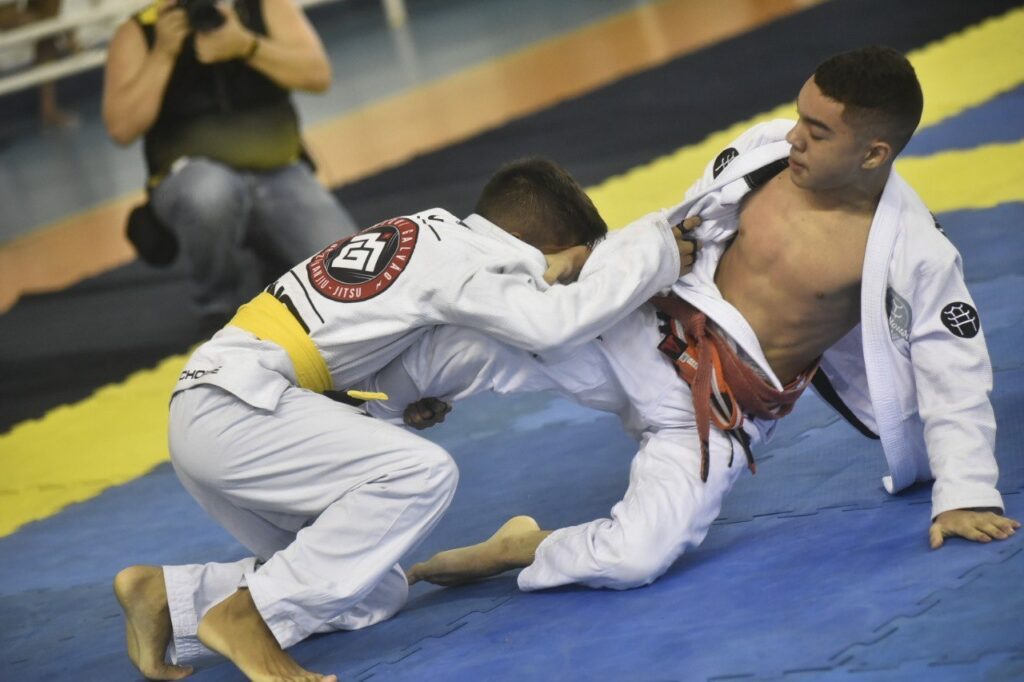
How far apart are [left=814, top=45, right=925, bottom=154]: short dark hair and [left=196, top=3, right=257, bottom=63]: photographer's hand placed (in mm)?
3308

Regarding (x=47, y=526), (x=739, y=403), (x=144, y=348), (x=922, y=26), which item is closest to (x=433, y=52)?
(x=922, y=26)

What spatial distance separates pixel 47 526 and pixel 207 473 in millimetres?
1468

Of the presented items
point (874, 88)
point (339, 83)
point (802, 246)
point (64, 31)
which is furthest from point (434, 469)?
point (64, 31)

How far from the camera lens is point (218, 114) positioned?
19.3ft

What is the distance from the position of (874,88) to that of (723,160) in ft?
1.67

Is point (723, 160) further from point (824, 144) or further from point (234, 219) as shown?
point (234, 219)

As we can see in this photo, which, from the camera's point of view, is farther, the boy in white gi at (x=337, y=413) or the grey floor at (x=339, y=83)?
the grey floor at (x=339, y=83)

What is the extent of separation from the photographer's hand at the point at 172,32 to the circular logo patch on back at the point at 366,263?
2886 mm

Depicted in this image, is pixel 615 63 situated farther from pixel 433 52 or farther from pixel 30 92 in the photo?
pixel 30 92

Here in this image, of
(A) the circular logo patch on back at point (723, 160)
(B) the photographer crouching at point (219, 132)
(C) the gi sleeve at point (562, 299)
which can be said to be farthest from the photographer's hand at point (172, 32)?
(C) the gi sleeve at point (562, 299)

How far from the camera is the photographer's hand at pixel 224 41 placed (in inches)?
226

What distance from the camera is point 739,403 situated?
328 cm

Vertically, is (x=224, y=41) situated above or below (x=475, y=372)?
above

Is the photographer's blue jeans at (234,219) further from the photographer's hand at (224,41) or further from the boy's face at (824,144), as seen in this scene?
the boy's face at (824,144)
